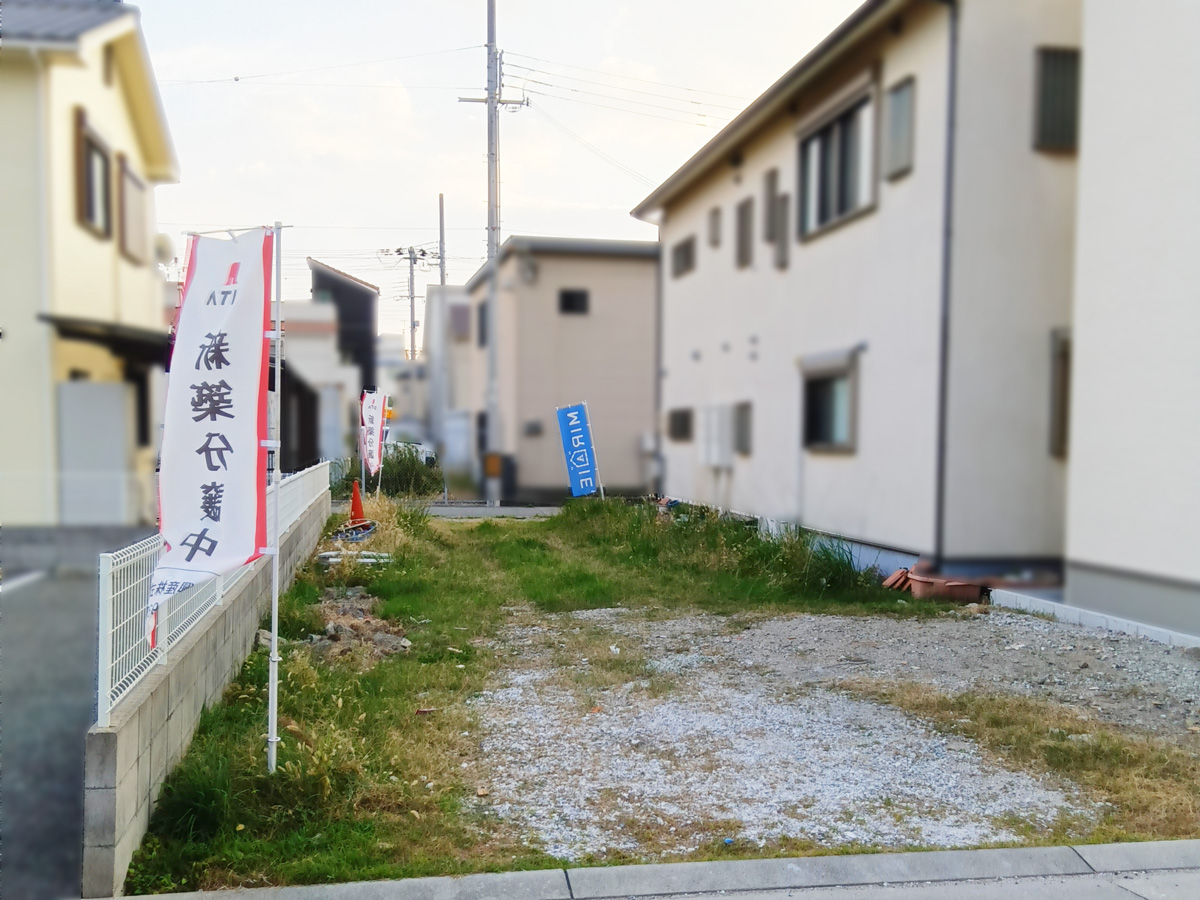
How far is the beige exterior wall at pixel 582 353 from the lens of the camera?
4.17 meters

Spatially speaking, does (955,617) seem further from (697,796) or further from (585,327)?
(585,327)

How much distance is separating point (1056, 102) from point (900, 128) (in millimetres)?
439

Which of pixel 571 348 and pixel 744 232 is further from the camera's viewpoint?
pixel 571 348

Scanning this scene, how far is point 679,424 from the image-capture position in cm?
379

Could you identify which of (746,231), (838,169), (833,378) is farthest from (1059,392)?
(746,231)

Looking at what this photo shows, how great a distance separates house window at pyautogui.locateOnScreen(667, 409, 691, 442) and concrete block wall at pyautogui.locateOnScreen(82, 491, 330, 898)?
7.11 ft

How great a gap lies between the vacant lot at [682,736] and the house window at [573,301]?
1.24 metres

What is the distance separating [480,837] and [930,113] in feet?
8.07

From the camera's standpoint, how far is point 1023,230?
194 cm

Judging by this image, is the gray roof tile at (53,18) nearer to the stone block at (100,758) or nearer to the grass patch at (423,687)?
the stone block at (100,758)

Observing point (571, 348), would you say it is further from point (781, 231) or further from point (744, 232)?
point (781, 231)

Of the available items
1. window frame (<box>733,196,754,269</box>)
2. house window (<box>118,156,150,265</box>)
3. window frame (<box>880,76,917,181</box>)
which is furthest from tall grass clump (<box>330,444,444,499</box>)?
house window (<box>118,156,150,265</box>)

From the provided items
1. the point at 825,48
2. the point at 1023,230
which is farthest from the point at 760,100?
the point at 1023,230

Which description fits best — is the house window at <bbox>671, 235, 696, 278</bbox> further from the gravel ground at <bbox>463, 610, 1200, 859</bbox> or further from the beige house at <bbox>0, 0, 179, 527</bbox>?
the beige house at <bbox>0, 0, 179, 527</bbox>
